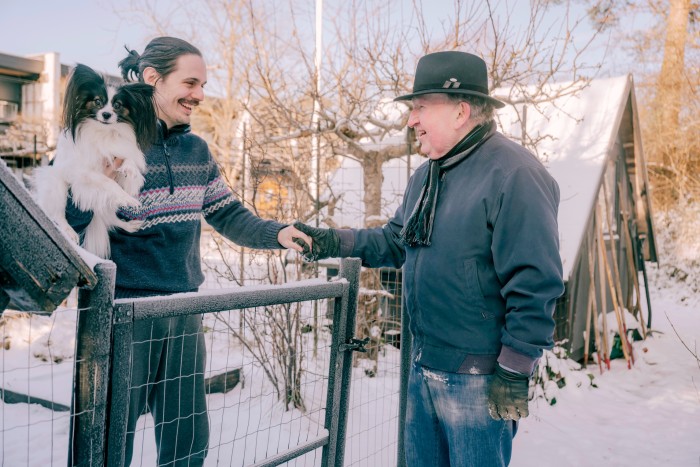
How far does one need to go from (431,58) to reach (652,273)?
45.1ft

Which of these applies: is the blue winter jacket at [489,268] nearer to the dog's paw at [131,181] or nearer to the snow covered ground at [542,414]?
the snow covered ground at [542,414]

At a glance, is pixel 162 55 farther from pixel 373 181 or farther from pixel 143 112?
pixel 373 181

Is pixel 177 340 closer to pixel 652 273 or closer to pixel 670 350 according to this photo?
pixel 670 350

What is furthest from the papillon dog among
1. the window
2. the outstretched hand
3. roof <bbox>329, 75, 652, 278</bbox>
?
the window

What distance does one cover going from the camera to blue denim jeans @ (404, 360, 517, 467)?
191cm

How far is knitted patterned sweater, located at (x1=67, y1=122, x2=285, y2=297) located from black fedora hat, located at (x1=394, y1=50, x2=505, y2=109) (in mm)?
1045

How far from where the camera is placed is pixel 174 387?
215cm

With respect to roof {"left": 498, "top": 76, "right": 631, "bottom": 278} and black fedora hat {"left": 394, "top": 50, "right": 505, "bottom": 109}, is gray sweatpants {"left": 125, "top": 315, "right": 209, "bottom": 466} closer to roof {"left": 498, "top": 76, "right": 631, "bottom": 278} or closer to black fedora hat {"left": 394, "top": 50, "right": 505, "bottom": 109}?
black fedora hat {"left": 394, "top": 50, "right": 505, "bottom": 109}

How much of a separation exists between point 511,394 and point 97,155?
1.84 m

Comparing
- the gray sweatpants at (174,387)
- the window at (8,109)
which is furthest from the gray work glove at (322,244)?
the window at (8,109)

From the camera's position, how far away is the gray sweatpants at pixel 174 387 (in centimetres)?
203

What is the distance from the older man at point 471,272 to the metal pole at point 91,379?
3.84ft

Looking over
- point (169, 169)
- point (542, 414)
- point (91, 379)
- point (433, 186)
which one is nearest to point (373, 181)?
point (542, 414)

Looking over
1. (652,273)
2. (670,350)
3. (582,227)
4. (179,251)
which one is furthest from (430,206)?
(652,273)
